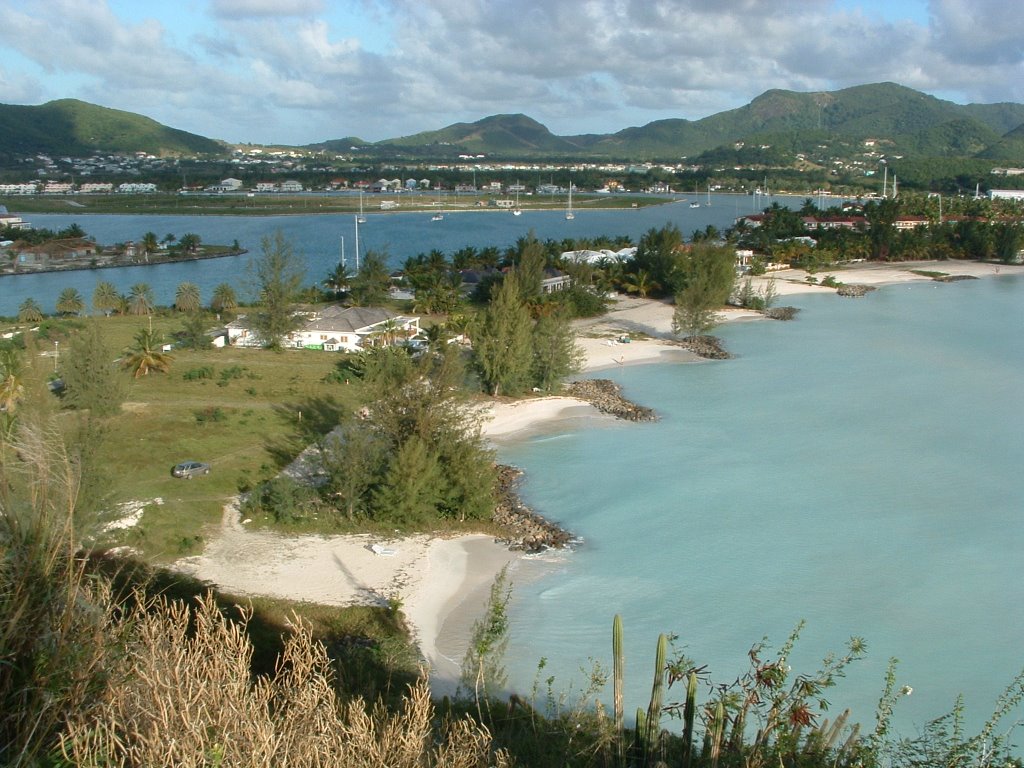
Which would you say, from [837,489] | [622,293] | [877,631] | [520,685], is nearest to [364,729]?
[520,685]

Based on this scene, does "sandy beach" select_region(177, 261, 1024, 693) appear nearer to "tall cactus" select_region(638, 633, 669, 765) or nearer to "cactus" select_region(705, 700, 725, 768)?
"tall cactus" select_region(638, 633, 669, 765)

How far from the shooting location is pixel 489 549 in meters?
12.5

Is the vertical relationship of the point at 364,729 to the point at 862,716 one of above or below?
above

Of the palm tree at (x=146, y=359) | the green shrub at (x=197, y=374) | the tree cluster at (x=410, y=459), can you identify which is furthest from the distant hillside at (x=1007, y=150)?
the tree cluster at (x=410, y=459)

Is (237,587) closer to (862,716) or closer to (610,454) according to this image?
(862,716)

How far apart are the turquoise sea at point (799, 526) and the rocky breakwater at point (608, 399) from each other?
0.50 metres

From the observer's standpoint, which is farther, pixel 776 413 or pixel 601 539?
pixel 776 413

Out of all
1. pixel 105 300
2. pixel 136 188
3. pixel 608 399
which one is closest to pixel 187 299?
pixel 105 300

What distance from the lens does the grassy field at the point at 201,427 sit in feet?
40.8

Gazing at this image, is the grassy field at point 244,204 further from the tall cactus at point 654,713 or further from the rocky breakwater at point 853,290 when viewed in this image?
the tall cactus at point 654,713

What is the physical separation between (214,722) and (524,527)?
416 inches

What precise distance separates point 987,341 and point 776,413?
507 inches

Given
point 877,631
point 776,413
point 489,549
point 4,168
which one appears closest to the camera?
point 877,631

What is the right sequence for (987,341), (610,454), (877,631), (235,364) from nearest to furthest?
(877,631)
(610,454)
(235,364)
(987,341)
